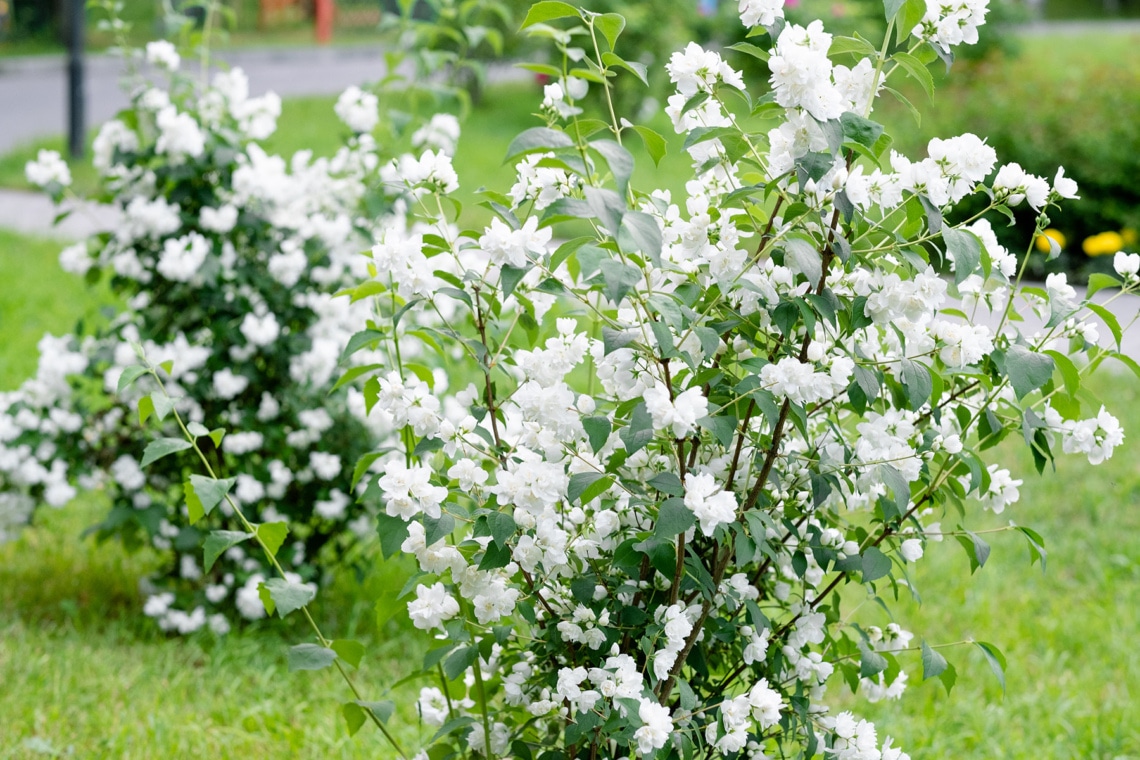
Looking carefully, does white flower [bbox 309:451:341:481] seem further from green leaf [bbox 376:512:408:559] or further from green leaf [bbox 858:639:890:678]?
green leaf [bbox 858:639:890:678]

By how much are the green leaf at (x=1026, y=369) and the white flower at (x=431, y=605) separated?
76cm

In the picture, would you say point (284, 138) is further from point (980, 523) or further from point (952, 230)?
point (952, 230)

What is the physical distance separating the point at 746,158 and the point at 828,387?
32cm

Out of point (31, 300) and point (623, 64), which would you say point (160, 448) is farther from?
point (31, 300)

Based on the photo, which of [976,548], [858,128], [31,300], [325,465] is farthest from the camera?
[31,300]

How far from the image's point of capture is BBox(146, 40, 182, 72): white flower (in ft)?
8.98

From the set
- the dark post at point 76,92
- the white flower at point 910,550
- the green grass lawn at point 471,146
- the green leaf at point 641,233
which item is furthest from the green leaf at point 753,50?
the dark post at point 76,92

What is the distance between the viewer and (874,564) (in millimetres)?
1530

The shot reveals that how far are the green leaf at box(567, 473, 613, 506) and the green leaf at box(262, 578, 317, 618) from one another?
0.40 metres

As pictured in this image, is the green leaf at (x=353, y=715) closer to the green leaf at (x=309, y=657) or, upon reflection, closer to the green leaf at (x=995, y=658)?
the green leaf at (x=309, y=657)

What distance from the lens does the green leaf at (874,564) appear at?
1.51 metres

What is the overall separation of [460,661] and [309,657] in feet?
0.66

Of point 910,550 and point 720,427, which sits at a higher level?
point 720,427

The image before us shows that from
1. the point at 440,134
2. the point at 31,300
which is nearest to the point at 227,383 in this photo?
the point at 440,134
